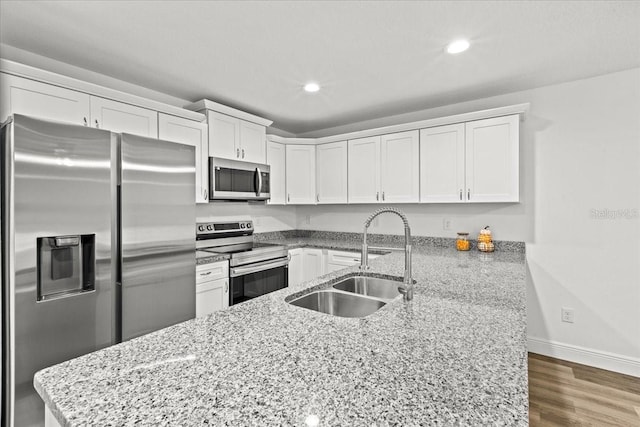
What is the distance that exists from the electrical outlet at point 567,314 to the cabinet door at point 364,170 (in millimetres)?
1988

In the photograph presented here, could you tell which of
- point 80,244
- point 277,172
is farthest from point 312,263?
point 80,244

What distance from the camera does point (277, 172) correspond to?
12.4ft

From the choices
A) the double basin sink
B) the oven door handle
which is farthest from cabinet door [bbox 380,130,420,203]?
the double basin sink

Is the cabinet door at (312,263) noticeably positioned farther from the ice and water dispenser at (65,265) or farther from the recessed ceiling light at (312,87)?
the ice and water dispenser at (65,265)

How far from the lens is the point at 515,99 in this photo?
2961 millimetres

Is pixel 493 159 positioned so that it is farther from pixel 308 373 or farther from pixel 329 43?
pixel 308 373

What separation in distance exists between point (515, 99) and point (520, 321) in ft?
8.76

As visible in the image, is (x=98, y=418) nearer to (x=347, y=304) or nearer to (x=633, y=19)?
(x=347, y=304)

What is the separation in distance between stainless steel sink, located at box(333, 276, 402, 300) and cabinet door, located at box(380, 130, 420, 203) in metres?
1.69

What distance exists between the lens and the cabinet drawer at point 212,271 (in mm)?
2510

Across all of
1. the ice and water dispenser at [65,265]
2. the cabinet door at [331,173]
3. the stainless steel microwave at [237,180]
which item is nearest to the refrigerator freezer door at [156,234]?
the ice and water dispenser at [65,265]

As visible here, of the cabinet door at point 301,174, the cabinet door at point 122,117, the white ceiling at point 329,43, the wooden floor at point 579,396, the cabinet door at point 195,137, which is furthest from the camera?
the cabinet door at point 301,174

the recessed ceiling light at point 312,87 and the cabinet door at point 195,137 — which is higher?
the recessed ceiling light at point 312,87

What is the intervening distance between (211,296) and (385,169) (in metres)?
2.22
